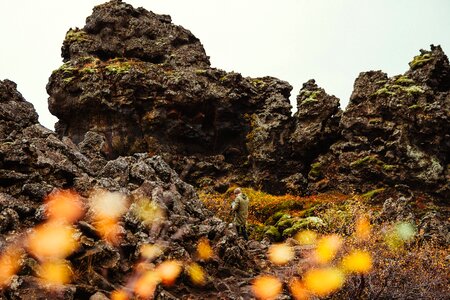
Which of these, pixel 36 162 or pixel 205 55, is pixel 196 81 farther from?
pixel 36 162

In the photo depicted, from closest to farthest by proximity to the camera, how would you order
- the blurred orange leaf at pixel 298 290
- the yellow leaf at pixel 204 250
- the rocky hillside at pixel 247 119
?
the blurred orange leaf at pixel 298 290, the yellow leaf at pixel 204 250, the rocky hillside at pixel 247 119

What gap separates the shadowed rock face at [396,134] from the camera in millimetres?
37938

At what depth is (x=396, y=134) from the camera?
39.0 metres

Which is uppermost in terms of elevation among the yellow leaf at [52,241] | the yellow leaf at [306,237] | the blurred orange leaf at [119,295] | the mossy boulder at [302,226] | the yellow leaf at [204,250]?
the mossy boulder at [302,226]

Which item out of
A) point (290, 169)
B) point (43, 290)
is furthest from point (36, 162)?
point (290, 169)

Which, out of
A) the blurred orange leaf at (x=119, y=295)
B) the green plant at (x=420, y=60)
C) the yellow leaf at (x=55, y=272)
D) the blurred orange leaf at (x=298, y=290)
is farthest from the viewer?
the green plant at (x=420, y=60)

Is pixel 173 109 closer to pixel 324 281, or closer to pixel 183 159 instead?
pixel 183 159

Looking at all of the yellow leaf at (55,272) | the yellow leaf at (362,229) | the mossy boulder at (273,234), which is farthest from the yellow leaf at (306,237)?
the yellow leaf at (55,272)

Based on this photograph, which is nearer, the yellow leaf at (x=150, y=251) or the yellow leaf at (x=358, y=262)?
the yellow leaf at (x=150, y=251)

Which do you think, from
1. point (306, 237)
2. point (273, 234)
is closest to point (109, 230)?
point (306, 237)

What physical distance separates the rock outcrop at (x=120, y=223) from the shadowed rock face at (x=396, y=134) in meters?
22.1

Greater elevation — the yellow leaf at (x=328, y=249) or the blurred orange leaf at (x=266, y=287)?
the yellow leaf at (x=328, y=249)

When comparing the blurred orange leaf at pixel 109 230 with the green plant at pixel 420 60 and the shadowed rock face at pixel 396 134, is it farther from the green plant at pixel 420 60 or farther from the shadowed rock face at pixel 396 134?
the green plant at pixel 420 60

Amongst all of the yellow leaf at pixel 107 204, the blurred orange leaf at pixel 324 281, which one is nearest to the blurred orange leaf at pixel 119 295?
the yellow leaf at pixel 107 204
